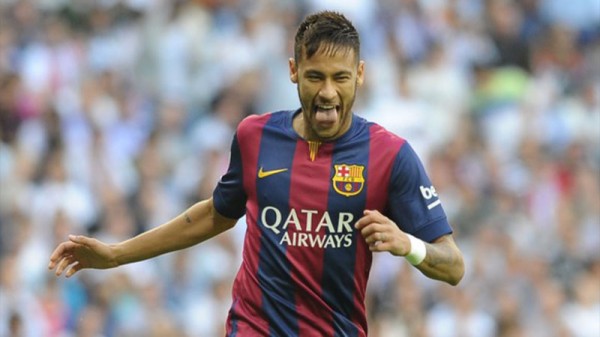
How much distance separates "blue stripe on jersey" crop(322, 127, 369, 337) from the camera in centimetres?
630

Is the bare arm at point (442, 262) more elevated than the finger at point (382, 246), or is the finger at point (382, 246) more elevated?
the bare arm at point (442, 262)

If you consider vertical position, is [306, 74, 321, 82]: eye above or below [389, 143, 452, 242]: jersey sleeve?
above

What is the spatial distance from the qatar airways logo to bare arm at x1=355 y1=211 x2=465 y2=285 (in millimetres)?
357

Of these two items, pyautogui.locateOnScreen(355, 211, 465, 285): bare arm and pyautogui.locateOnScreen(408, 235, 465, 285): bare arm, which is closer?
pyautogui.locateOnScreen(355, 211, 465, 285): bare arm

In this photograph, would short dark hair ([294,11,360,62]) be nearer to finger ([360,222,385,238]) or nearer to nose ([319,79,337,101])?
nose ([319,79,337,101])

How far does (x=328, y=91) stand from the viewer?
614 cm

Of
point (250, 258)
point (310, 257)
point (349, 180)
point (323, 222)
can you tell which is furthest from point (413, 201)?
point (250, 258)

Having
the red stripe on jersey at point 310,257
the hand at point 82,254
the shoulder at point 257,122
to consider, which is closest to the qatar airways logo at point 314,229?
the red stripe on jersey at point 310,257

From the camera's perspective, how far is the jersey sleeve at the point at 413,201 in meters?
6.27

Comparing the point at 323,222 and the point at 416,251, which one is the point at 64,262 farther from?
the point at 416,251

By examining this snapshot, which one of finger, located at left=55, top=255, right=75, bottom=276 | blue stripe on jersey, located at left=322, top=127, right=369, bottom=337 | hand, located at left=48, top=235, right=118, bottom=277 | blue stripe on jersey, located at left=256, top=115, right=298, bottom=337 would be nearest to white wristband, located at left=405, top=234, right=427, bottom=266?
blue stripe on jersey, located at left=322, top=127, right=369, bottom=337

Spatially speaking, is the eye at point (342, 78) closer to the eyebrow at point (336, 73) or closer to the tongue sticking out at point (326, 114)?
the eyebrow at point (336, 73)

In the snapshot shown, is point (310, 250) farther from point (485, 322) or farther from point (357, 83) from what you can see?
point (485, 322)

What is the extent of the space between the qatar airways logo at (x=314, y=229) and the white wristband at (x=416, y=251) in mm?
363
